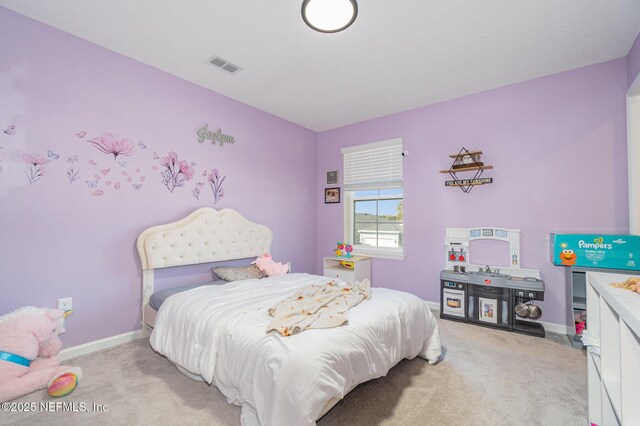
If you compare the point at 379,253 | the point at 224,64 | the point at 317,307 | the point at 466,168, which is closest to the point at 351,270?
the point at 379,253

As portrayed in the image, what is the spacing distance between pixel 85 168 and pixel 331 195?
323 centimetres

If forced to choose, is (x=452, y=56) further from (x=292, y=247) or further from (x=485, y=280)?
(x=292, y=247)

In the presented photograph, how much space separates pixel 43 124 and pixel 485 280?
14.5 feet

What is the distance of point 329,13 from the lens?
1.95 metres

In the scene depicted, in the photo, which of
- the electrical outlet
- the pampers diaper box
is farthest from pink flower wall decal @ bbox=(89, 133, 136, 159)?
the pampers diaper box

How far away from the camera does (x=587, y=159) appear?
2.89 metres

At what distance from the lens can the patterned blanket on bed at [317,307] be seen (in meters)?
1.69

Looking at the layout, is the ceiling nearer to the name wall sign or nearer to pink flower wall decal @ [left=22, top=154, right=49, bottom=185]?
the name wall sign

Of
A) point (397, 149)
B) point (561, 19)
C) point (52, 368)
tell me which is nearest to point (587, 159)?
point (561, 19)

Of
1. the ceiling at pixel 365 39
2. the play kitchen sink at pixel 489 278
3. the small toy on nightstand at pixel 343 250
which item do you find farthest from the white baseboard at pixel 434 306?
the ceiling at pixel 365 39

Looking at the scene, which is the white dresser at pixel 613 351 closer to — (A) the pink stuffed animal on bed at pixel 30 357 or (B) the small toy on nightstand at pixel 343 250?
(B) the small toy on nightstand at pixel 343 250

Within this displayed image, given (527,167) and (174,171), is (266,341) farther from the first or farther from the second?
(527,167)

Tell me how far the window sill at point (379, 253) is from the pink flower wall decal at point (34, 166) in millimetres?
3692

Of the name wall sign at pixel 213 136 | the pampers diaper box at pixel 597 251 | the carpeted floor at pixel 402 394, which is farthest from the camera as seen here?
the name wall sign at pixel 213 136
